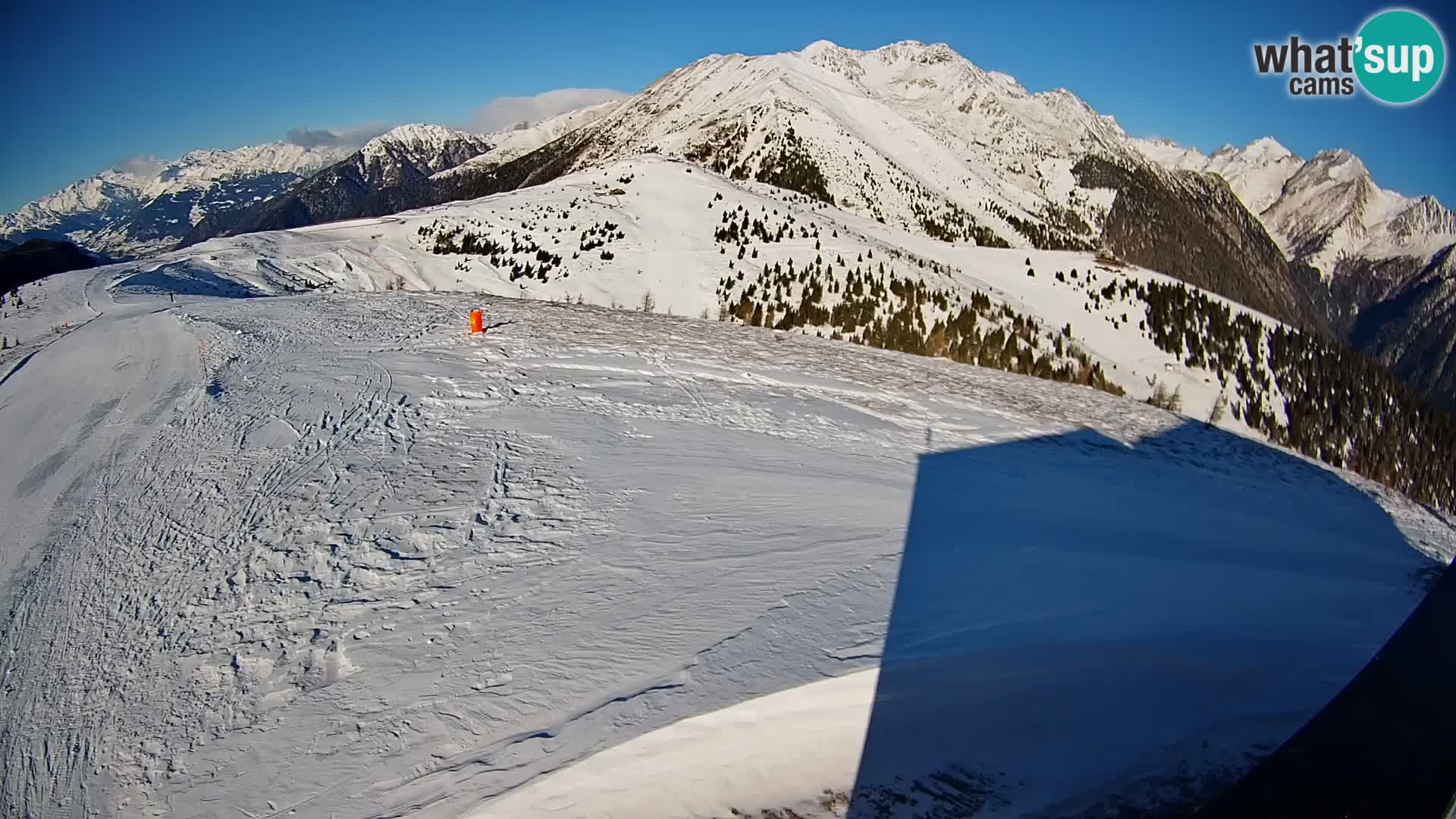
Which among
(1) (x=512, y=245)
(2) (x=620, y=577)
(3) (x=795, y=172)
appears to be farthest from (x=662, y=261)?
(3) (x=795, y=172)

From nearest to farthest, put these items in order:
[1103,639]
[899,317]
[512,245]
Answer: [1103,639], [899,317], [512,245]

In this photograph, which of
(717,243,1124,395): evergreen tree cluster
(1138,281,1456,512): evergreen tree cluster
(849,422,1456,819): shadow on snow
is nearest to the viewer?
(849,422,1456,819): shadow on snow

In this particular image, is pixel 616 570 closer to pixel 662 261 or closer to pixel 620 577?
pixel 620 577

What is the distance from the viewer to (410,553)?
6039mm

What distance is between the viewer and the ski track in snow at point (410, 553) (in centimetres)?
418

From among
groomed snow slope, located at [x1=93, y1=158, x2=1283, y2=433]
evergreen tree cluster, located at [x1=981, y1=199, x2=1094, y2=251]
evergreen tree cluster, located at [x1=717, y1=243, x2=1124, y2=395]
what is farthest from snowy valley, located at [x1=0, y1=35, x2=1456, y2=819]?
evergreen tree cluster, located at [x1=981, y1=199, x2=1094, y2=251]

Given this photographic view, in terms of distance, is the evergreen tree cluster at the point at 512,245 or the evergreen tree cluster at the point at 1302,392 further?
the evergreen tree cluster at the point at 1302,392

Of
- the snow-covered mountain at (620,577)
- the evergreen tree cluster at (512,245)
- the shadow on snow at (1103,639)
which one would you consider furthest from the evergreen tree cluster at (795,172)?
the shadow on snow at (1103,639)

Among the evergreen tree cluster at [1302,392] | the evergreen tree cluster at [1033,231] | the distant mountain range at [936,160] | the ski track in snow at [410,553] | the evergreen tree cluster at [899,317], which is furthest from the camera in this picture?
the evergreen tree cluster at [1033,231]

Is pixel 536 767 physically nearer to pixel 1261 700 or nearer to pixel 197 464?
pixel 1261 700

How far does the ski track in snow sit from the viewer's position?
418cm

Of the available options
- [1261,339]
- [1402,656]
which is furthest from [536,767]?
[1261,339]

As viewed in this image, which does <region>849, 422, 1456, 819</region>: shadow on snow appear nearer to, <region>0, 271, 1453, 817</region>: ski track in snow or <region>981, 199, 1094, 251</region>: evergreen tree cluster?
<region>0, 271, 1453, 817</region>: ski track in snow

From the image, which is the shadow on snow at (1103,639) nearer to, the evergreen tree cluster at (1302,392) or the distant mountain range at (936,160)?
the evergreen tree cluster at (1302,392)
